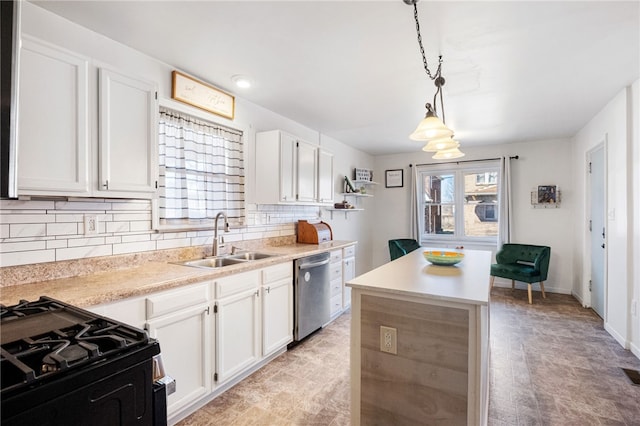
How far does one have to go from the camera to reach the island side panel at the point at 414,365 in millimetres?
1438

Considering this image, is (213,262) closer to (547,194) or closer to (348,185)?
(348,185)

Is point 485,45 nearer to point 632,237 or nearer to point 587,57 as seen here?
point 587,57

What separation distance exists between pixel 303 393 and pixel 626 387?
7.87ft

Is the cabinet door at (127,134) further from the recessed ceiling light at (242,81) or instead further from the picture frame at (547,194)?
the picture frame at (547,194)

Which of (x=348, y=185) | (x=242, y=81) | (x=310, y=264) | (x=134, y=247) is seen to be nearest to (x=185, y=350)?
(x=134, y=247)

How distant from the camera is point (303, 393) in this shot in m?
2.26

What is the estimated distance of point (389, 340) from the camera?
159cm

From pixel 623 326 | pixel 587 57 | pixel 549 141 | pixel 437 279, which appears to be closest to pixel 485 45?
pixel 587 57

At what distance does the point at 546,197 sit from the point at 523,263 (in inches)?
43.1

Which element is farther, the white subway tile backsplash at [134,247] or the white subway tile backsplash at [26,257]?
the white subway tile backsplash at [134,247]

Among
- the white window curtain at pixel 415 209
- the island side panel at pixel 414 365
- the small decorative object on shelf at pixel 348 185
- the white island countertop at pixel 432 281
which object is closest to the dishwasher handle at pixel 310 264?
the white island countertop at pixel 432 281

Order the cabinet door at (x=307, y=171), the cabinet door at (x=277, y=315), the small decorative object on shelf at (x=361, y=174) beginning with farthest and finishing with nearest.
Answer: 1. the small decorative object on shelf at (x=361, y=174)
2. the cabinet door at (x=307, y=171)
3. the cabinet door at (x=277, y=315)

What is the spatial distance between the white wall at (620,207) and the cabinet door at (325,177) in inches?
118

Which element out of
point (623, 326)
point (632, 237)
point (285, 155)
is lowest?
point (623, 326)
